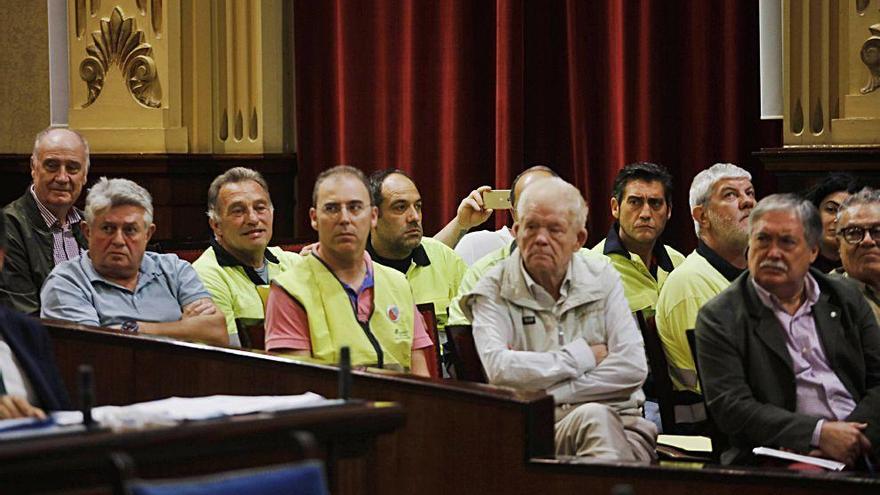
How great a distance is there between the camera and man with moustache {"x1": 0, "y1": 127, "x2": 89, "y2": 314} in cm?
529

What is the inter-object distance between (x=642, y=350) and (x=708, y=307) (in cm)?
30

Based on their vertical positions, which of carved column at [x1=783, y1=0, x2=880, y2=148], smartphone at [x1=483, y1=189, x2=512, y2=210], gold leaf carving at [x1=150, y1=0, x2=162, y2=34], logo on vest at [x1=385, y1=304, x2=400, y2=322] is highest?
gold leaf carving at [x1=150, y1=0, x2=162, y2=34]

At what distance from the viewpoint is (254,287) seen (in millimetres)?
5102

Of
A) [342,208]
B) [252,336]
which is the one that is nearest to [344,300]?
[342,208]

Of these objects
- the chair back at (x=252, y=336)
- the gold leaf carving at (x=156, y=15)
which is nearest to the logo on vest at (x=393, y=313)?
the chair back at (x=252, y=336)

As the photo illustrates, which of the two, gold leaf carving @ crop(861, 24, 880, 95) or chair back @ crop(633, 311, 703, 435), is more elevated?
gold leaf carving @ crop(861, 24, 880, 95)

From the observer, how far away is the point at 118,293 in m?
4.60

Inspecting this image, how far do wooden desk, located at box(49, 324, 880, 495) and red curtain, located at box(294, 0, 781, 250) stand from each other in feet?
10.7

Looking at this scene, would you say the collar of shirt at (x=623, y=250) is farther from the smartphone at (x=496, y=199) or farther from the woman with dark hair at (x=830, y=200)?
the smartphone at (x=496, y=199)

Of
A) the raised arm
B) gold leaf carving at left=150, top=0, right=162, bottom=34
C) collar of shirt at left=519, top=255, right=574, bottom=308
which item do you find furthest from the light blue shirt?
gold leaf carving at left=150, top=0, right=162, bottom=34

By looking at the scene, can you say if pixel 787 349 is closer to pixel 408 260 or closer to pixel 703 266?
pixel 703 266

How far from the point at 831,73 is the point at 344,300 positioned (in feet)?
8.63

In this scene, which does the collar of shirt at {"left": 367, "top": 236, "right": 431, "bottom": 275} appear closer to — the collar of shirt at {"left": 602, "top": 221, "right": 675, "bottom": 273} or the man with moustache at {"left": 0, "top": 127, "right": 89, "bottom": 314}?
the collar of shirt at {"left": 602, "top": 221, "right": 675, "bottom": 273}

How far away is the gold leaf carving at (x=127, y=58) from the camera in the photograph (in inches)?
284
